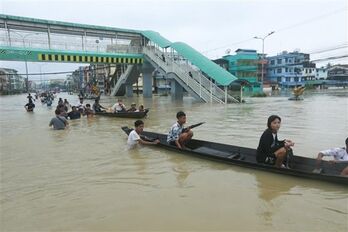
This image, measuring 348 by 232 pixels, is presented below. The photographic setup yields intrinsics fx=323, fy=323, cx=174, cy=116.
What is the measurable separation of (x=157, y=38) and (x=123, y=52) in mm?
4298

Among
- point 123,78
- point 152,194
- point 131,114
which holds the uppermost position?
point 123,78

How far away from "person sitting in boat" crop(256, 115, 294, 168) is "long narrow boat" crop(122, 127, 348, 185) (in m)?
0.19

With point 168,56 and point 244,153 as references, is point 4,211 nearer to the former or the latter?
point 244,153

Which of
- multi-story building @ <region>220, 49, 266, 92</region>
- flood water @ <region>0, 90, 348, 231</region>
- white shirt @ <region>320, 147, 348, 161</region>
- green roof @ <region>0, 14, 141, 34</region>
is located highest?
green roof @ <region>0, 14, 141, 34</region>

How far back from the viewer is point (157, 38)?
33.3 metres

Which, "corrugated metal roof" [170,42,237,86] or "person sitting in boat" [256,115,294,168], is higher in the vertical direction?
"corrugated metal roof" [170,42,237,86]

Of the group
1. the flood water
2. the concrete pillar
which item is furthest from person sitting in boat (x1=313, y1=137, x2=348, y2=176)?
the concrete pillar

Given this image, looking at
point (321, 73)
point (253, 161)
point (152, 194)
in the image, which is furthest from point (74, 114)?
point (321, 73)

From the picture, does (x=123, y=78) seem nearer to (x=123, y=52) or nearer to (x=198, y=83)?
(x=123, y=52)

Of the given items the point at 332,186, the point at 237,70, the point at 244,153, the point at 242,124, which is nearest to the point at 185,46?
the point at 242,124

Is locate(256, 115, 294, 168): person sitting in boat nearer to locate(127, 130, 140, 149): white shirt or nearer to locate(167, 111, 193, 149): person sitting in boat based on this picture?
locate(167, 111, 193, 149): person sitting in boat

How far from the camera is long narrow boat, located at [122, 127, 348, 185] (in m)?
5.55

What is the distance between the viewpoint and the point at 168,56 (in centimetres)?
3080

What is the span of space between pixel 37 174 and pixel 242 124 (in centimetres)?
949
